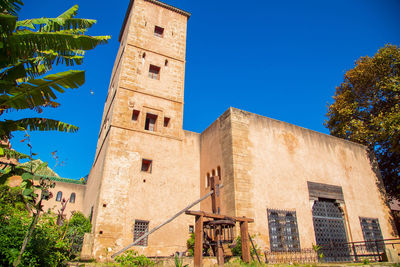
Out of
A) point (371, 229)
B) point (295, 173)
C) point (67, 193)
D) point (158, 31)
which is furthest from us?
point (67, 193)

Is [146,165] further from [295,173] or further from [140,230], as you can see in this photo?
[295,173]

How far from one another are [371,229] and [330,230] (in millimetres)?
3401

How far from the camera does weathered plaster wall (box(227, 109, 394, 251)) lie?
14469mm

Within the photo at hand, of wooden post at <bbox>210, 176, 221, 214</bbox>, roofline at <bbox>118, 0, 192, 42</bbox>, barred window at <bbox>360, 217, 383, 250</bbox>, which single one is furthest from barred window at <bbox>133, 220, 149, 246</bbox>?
roofline at <bbox>118, 0, 192, 42</bbox>

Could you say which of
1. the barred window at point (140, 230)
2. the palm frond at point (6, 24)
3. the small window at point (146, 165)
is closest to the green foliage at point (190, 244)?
the barred window at point (140, 230)

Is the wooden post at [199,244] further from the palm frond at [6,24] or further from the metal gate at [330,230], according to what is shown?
the metal gate at [330,230]

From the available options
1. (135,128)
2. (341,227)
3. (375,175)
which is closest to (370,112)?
(375,175)

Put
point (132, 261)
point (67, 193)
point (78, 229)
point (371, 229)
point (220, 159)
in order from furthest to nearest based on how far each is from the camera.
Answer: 1. point (67, 193)
2. point (371, 229)
3. point (220, 159)
4. point (78, 229)
5. point (132, 261)

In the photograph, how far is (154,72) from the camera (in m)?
19.3

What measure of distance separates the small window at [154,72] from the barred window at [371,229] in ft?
50.2

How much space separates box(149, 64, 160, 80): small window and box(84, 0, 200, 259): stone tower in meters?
0.01

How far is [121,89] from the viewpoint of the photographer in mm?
17266

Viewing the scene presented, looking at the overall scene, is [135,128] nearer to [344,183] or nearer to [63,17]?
[63,17]

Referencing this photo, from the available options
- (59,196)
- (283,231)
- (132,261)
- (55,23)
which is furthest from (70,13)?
(59,196)
